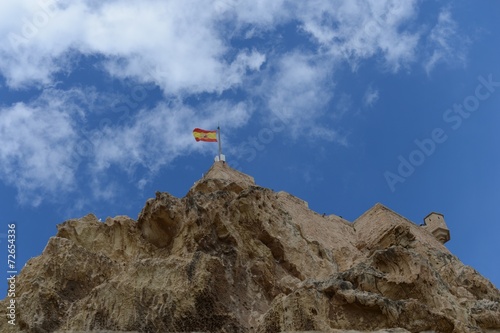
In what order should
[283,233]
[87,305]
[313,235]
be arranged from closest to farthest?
[87,305], [283,233], [313,235]

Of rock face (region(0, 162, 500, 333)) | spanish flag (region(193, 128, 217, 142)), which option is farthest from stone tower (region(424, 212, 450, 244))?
rock face (region(0, 162, 500, 333))

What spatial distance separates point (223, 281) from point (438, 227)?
2678 cm

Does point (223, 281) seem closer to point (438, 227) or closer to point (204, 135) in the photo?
point (204, 135)

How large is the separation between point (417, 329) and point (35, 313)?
27.7 feet

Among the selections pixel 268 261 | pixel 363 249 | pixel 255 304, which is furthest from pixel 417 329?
pixel 363 249

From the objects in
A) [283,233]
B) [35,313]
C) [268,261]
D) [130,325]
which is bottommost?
[130,325]

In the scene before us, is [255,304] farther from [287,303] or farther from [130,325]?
[130,325]

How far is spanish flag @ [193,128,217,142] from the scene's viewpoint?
123 feet

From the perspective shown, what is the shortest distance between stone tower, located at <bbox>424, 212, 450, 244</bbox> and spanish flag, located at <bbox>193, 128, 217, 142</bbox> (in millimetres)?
13646

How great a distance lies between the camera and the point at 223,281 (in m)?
15.8

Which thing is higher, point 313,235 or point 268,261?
point 313,235

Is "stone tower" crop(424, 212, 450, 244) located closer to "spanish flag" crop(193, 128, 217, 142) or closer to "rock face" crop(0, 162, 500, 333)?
"spanish flag" crop(193, 128, 217, 142)

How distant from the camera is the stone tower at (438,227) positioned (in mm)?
39778

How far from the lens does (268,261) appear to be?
61.0ft
